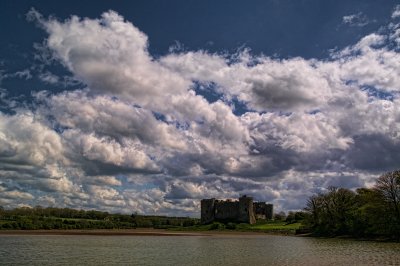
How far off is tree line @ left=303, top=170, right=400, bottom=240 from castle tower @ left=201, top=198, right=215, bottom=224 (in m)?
59.1

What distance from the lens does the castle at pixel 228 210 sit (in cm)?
15262

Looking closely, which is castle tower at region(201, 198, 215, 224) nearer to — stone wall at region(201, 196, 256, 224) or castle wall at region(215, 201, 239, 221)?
stone wall at region(201, 196, 256, 224)

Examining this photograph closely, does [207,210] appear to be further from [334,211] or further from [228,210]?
[334,211]

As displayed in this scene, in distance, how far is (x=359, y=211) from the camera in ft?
268

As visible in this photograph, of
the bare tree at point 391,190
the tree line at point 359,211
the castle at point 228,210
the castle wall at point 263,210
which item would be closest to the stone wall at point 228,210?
the castle at point 228,210

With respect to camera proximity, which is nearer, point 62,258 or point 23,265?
point 23,265

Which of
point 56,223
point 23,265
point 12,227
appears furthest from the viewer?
point 56,223

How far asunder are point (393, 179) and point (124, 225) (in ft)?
347

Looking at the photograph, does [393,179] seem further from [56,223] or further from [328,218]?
[56,223]

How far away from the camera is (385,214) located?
71.9 m

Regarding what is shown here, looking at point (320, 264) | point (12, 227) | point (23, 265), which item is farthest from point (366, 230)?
point (12, 227)

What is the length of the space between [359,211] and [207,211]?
85.4 m

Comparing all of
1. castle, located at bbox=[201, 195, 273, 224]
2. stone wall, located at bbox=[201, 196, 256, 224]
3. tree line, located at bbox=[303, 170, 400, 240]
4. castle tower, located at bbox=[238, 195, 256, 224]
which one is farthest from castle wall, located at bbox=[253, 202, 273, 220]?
tree line, located at bbox=[303, 170, 400, 240]

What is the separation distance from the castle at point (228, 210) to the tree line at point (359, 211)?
47782mm
